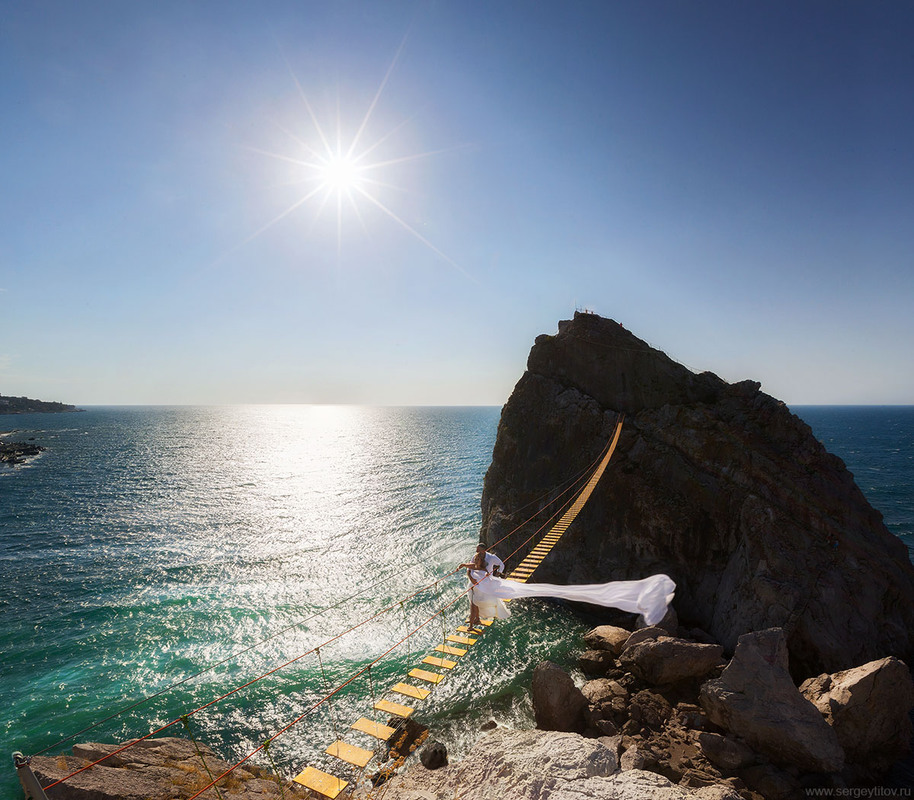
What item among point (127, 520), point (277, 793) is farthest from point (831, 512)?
point (127, 520)

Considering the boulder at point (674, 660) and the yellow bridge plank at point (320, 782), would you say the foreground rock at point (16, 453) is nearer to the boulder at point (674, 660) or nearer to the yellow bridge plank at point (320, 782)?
the yellow bridge plank at point (320, 782)

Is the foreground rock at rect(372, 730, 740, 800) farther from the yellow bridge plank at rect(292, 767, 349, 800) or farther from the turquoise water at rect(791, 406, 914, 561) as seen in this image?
the turquoise water at rect(791, 406, 914, 561)

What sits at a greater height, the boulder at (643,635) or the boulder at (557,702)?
the boulder at (643,635)

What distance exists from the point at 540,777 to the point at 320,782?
429cm

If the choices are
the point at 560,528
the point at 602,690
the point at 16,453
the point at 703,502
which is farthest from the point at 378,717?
the point at 16,453

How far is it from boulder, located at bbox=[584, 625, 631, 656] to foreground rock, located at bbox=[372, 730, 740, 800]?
22.6 feet

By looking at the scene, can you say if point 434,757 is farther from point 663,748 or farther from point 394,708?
point 663,748

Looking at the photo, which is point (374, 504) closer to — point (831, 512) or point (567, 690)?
point (567, 690)

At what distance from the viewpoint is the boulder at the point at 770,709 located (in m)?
10.1

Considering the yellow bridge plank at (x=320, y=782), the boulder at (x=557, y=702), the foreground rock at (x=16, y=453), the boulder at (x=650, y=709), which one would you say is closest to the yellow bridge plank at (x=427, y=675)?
the yellow bridge plank at (x=320, y=782)

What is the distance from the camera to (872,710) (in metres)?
10.9

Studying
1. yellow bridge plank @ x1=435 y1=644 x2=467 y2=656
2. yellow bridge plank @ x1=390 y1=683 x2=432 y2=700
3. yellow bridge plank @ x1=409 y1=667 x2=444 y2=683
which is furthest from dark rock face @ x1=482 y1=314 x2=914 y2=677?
yellow bridge plank @ x1=390 y1=683 x2=432 y2=700

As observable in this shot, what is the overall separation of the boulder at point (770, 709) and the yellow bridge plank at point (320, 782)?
9.89m

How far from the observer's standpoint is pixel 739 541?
1747 centimetres
